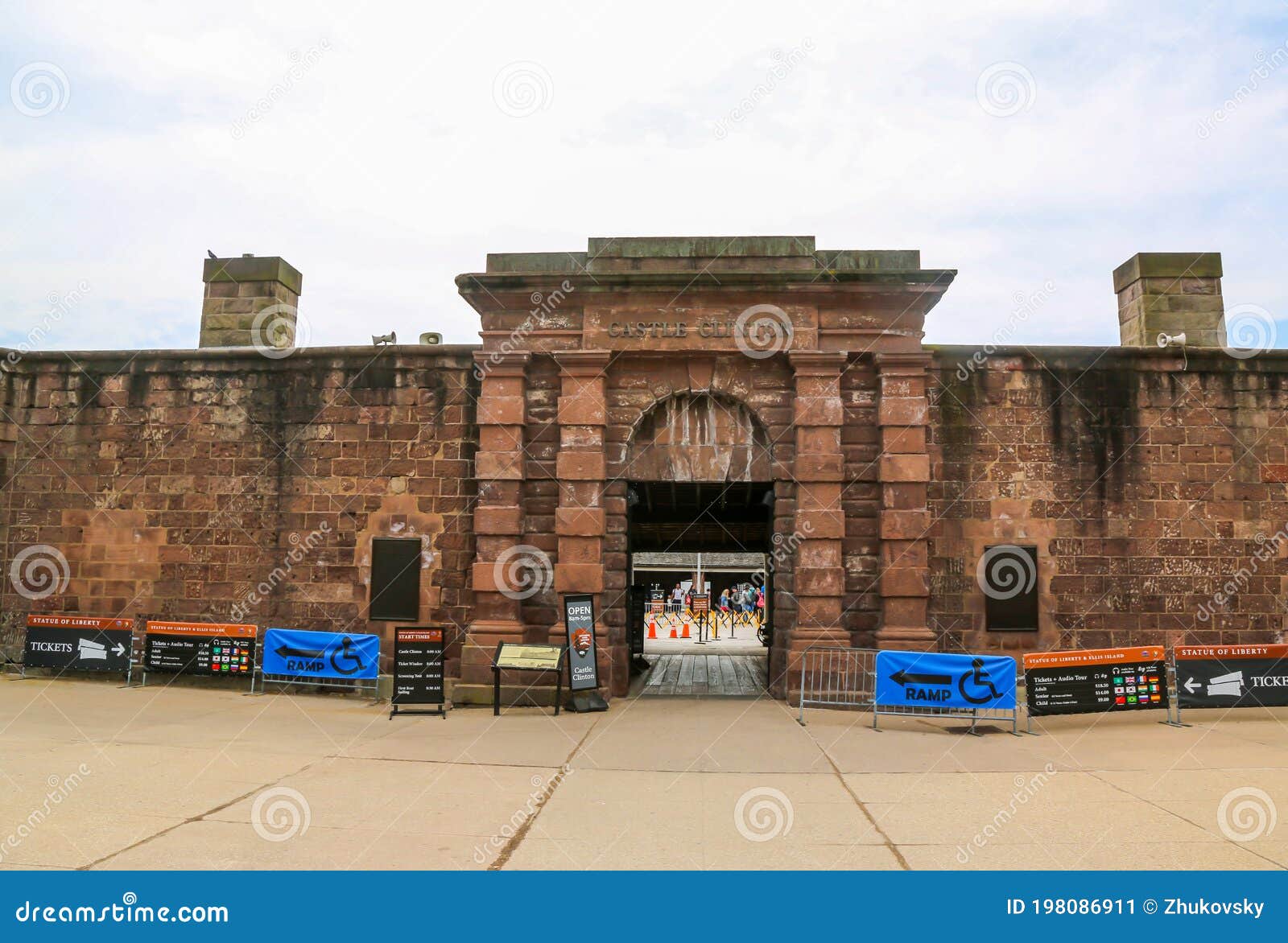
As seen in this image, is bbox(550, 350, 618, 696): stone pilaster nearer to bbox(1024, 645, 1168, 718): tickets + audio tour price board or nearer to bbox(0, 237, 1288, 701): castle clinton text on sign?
bbox(0, 237, 1288, 701): castle clinton text on sign

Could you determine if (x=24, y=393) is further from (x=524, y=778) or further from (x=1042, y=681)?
(x=1042, y=681)

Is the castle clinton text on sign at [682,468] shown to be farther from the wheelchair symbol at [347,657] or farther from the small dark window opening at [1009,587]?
the wheelchair symbol at [347,657]

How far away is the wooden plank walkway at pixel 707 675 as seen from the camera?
554 inches

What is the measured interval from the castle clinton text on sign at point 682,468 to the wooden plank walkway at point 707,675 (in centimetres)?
132

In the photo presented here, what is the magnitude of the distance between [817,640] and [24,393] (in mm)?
13795

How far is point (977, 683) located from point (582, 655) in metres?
5.09

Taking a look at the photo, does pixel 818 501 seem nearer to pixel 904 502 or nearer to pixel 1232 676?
pixel 904 502

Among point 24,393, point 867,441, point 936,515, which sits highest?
point 24,393

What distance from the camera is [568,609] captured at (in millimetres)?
12055

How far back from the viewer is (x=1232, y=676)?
11.6 metres

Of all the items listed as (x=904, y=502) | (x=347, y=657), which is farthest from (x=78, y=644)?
(x=904, y=502)

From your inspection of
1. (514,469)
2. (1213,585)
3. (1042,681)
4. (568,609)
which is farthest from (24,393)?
(1213,585)

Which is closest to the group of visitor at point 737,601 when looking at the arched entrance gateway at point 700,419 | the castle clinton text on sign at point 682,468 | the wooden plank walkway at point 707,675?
the wooden plank walkway at point 707,675

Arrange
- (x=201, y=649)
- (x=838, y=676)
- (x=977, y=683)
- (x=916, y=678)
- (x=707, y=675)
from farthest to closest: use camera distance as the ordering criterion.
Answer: (x=707, y=675), (x=201, y=649), (x=838, y=676), (x=916, y=678), (x=977, y=683)
